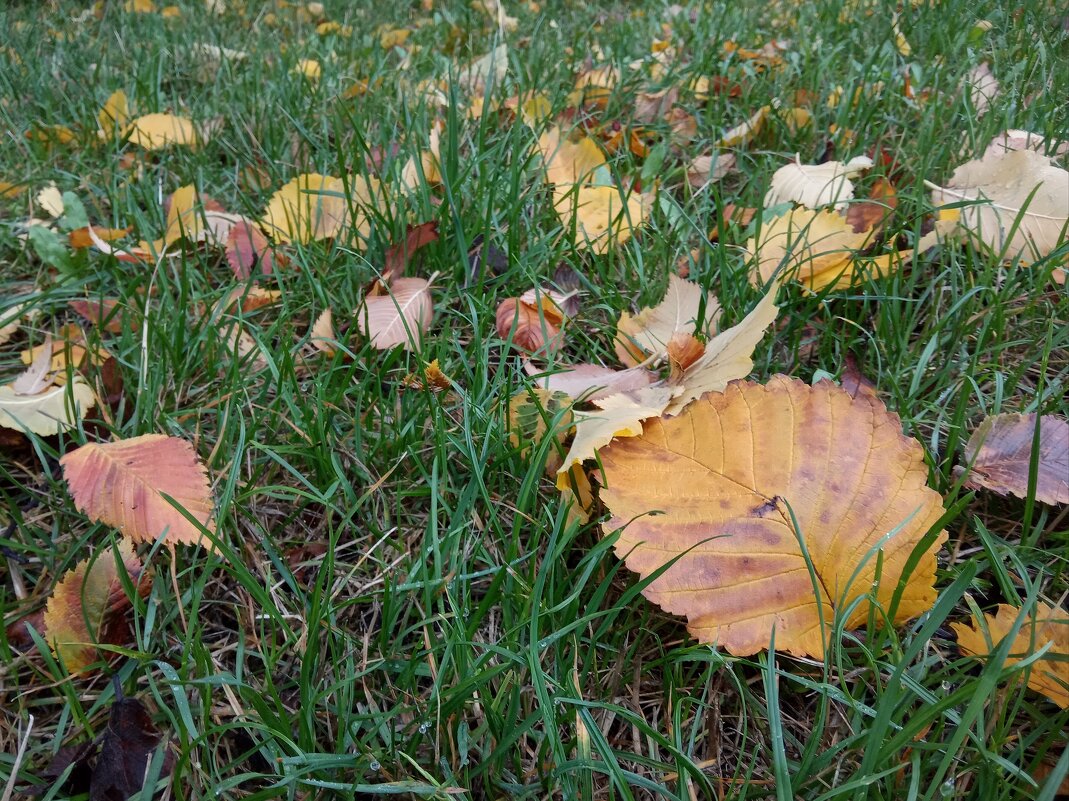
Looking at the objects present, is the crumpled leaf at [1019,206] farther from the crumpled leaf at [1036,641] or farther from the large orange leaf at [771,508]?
the crumpled leaf at [1036,641]

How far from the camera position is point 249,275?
1.62 metres

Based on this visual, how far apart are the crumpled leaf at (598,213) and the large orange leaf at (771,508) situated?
66cm

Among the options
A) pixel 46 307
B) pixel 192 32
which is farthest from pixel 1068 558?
pixel 192 32

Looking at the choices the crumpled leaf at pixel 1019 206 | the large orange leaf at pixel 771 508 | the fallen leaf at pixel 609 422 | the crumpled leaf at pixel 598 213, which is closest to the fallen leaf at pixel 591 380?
the fallen leaf at pixel 609 422

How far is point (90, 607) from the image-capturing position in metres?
0.97

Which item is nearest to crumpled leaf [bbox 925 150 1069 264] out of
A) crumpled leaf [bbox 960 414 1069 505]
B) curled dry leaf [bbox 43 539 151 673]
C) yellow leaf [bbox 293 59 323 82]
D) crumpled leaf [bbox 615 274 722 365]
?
crumpled leaf [bbox 960 414 1069 505]

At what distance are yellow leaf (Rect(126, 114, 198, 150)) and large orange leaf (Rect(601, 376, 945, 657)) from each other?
1.80m

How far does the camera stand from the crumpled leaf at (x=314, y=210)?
165cm

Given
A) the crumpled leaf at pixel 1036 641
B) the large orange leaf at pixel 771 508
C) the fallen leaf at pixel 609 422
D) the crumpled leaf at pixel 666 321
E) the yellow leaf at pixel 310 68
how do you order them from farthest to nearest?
the yellow leaf at pixel 310 68
the crumpled leaf at pixel 666 321
the fallen leaf at pixel 609 422
the large orange leaf at pixel 771 508
the crumpled leaf at pixel 1036 641

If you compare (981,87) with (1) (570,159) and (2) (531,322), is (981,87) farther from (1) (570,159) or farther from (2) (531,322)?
(2) (531,322)

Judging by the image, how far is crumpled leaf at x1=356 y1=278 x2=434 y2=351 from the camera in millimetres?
1354

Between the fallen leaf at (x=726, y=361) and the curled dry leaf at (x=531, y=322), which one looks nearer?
the fallen leaf at (x=726, y=361)

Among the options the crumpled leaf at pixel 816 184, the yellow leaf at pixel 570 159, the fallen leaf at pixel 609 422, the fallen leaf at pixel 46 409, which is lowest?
the fallen leaf at pixel 46 409

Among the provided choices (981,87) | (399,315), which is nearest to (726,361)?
(399,315)
